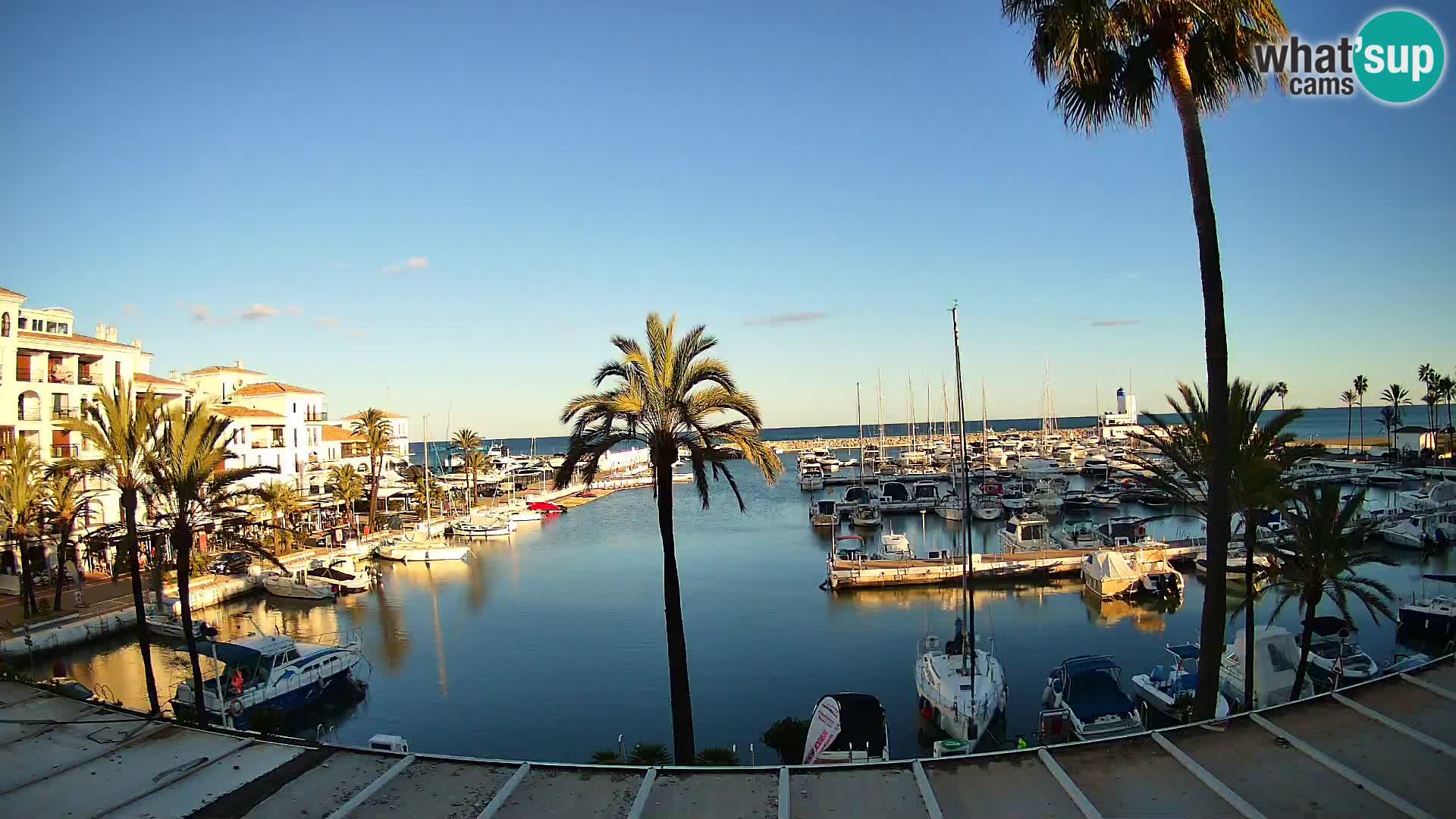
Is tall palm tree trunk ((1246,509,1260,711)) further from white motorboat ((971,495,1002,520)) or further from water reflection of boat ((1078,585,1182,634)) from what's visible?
white motorboat ((971,495,1002,520))

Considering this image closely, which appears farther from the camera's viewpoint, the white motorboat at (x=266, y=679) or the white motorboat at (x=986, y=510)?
the white motorboat at (x=986, y=510)

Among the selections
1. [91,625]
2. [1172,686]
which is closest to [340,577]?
[91,625]

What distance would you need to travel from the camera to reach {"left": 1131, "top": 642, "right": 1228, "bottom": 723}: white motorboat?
1970cm

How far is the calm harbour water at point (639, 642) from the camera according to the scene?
23.3 meters

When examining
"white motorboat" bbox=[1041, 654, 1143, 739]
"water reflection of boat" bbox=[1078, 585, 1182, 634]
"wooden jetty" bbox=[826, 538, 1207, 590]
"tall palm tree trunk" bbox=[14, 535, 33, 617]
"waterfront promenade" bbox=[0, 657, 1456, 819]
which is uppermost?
"waterfront promenade" bbox=[0, 657, 1456, 819]

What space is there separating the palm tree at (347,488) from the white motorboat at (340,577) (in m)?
13.9

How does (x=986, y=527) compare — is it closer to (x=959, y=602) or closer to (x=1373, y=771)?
(x=959, y=602)

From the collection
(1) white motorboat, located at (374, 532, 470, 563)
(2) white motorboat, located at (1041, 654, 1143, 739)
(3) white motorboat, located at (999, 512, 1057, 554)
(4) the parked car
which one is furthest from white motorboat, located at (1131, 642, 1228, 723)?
(4) the parked car

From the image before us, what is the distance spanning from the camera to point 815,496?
285ft

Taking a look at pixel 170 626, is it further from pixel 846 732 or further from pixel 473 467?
pixel 473 467

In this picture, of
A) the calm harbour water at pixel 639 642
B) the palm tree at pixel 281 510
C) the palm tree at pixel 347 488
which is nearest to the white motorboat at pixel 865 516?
the calm harbour water at pixel 639 642

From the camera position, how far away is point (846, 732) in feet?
57.3

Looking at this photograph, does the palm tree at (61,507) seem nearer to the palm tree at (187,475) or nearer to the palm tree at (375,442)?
the palm tree at (187,475)

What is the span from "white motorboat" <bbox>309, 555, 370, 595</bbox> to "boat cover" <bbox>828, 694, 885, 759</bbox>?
3268 cm
